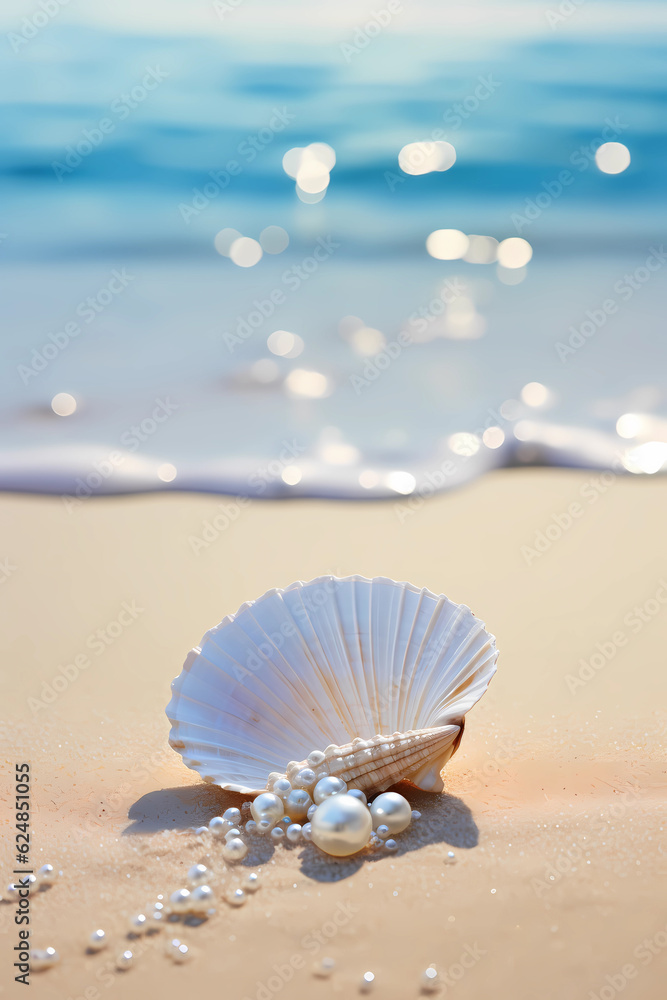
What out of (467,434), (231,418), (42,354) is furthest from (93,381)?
(467,434)

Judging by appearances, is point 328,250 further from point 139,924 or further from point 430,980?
point 430,980

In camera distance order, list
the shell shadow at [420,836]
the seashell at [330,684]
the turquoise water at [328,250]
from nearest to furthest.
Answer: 1. the shell shadow at [420,836]
2. the seashell at [330,684]
3. the turquoise water at [328,250]

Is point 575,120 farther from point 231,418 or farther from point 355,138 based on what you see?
point 231,418

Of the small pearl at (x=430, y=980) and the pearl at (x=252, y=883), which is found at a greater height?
the pearl at (x=252, y=883)

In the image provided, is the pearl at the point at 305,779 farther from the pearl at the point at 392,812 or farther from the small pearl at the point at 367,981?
the small pearl at the point at 367,981

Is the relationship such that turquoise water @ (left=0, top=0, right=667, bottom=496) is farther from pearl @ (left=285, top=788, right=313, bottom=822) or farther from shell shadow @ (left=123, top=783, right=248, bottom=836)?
pearl @ (left=285, top=788, right=313, bottom=822)

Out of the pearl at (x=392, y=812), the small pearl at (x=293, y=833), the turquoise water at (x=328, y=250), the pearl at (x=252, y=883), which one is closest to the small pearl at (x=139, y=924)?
the pearl at (x=252, y=883)
